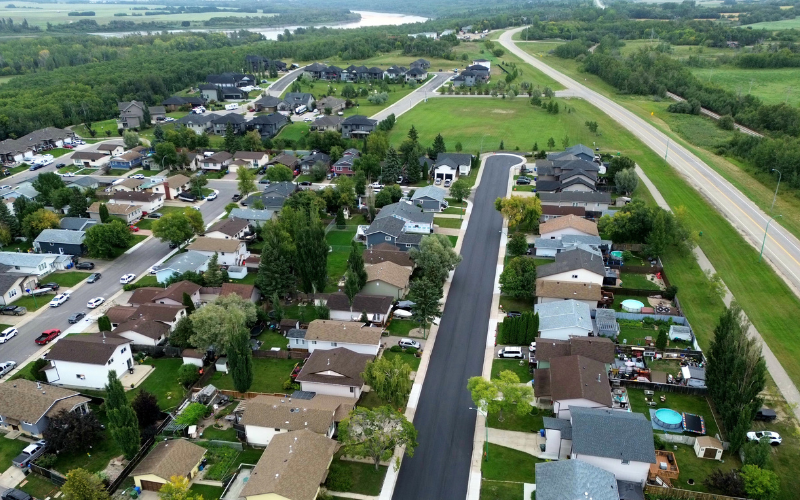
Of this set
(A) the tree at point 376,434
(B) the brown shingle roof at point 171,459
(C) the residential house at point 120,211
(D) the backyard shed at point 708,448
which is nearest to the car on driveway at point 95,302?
(C) the residential house at point 120,211

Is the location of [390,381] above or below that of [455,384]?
above

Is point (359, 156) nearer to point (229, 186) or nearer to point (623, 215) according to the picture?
point (229, 186)

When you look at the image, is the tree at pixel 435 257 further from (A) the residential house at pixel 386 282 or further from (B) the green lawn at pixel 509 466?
(B) the green lawn at pixel 509 466

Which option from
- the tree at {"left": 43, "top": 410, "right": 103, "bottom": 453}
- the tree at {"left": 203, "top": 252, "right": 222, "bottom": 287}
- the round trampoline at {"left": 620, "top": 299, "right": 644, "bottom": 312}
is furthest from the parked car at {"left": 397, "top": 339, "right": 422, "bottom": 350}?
the tree at {"left": 43, "top": 410, "right": 103, "bottom": 453}

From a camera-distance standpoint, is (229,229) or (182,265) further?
(229,229)

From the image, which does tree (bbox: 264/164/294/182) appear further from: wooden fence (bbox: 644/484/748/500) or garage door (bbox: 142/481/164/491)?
wooden fence (bbox: 644/484/748/500)

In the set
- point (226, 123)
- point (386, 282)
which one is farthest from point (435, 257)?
point (226, 123)

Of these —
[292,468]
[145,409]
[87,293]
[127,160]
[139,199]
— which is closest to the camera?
[292,468]

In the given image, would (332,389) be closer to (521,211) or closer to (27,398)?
(27,398)
